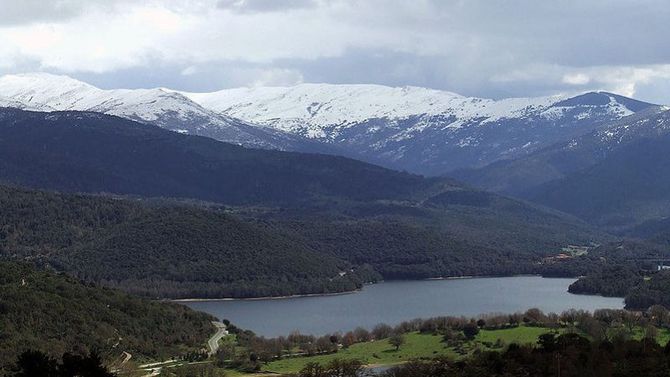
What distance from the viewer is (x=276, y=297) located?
189750mm

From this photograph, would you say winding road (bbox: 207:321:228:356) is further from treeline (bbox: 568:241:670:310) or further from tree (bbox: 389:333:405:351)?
treeline (bbox: 568:241:670:310)

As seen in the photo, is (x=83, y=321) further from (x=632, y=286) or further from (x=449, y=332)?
(x=632, y=286)

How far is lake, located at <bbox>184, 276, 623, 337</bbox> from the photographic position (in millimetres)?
149750

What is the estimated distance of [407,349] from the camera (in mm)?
118312

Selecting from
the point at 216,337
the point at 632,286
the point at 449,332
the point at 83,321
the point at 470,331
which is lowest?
the point at 449,332

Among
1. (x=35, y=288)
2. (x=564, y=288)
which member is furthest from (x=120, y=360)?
(x=564, y=288)

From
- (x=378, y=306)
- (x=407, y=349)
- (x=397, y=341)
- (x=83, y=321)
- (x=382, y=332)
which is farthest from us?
(x=378, y=306)

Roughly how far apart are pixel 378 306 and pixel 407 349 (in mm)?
53078

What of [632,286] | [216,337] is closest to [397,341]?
[216,337]

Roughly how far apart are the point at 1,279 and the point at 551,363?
5977 cm

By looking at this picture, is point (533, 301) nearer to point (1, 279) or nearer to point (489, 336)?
point (489, 336)

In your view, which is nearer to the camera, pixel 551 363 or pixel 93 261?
pixel 551 363

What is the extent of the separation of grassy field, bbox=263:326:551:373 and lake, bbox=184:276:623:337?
58.6 ft

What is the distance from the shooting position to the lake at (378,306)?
150 meters
